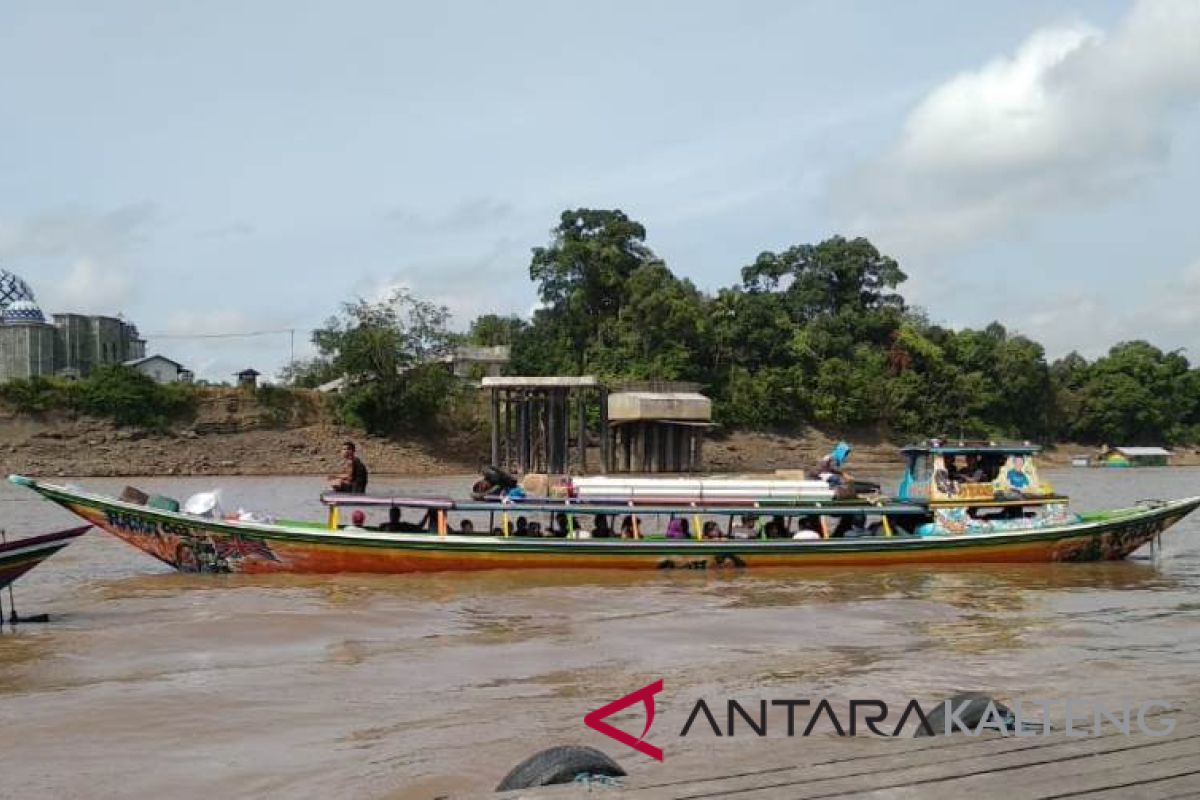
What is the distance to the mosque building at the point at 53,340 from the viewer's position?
6294 centimetres

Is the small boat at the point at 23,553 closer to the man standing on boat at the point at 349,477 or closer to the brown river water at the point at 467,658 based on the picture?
the brown river water at the point at 467,658

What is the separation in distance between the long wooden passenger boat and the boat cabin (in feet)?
0.08

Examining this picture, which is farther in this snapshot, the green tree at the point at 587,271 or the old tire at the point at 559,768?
the green tree at the point at 587,271

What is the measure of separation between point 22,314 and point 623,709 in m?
63.8

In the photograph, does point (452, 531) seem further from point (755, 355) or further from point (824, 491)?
point (755, 355)

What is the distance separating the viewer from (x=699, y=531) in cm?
1798

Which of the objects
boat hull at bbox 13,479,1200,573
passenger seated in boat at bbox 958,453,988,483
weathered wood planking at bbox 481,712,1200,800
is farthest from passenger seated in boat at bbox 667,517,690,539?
weathered wood planking at bbox 481,712,1200,800

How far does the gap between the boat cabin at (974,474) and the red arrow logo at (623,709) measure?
1007cm

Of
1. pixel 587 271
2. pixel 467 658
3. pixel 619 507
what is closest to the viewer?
pixel 467 658

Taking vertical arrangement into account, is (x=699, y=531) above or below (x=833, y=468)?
below

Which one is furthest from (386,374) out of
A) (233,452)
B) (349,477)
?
(349,477)

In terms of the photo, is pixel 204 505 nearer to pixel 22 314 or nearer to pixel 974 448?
pixel 974 448

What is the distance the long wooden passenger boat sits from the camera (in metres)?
17.1

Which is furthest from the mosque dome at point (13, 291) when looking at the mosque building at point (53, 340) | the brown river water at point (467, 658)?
the brown river water at point (467, 658)
